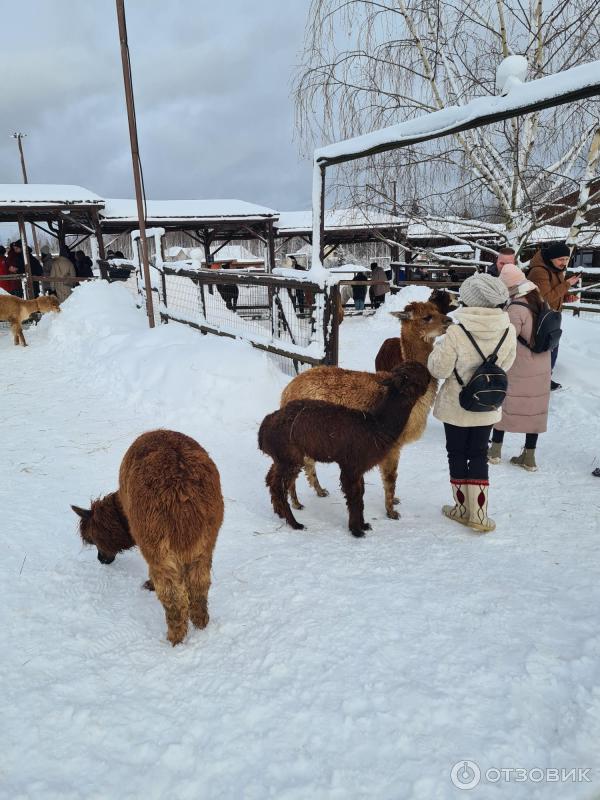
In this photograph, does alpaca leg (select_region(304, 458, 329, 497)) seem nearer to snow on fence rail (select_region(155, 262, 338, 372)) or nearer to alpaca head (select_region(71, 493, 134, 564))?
alpaca head (select_region(71, 493, 134, 564))

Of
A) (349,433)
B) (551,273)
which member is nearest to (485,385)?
(349,433)

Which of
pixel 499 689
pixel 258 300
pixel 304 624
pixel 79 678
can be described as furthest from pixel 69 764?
pixel 258 300

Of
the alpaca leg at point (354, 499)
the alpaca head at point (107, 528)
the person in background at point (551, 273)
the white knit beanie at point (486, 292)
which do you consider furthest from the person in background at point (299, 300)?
the alpaca head at point (107, 528)

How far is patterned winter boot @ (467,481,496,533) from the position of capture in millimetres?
3314

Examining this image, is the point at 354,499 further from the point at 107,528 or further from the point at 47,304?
the point at 47,304

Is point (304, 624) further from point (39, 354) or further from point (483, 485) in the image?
point (39, 354)

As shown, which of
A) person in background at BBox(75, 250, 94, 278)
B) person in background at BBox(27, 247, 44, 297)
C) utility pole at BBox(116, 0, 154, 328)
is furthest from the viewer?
person in background at BBox(75, 250, 94, 278)

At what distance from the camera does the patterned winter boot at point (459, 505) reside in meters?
3.44

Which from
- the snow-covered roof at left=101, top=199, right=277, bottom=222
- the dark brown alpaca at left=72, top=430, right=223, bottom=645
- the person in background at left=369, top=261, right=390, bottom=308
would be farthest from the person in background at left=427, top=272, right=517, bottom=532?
the snow-covered roof at left=101, top=199, right=277, bottom=222

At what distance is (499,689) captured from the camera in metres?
1.94

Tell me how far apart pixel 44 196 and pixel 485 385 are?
13145 mm

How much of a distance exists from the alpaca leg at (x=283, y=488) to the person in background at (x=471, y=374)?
115 cm

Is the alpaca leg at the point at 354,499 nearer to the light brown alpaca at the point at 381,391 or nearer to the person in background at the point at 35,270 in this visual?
the light brown alpaca at the point at 381,391

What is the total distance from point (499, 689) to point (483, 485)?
1.57 m
